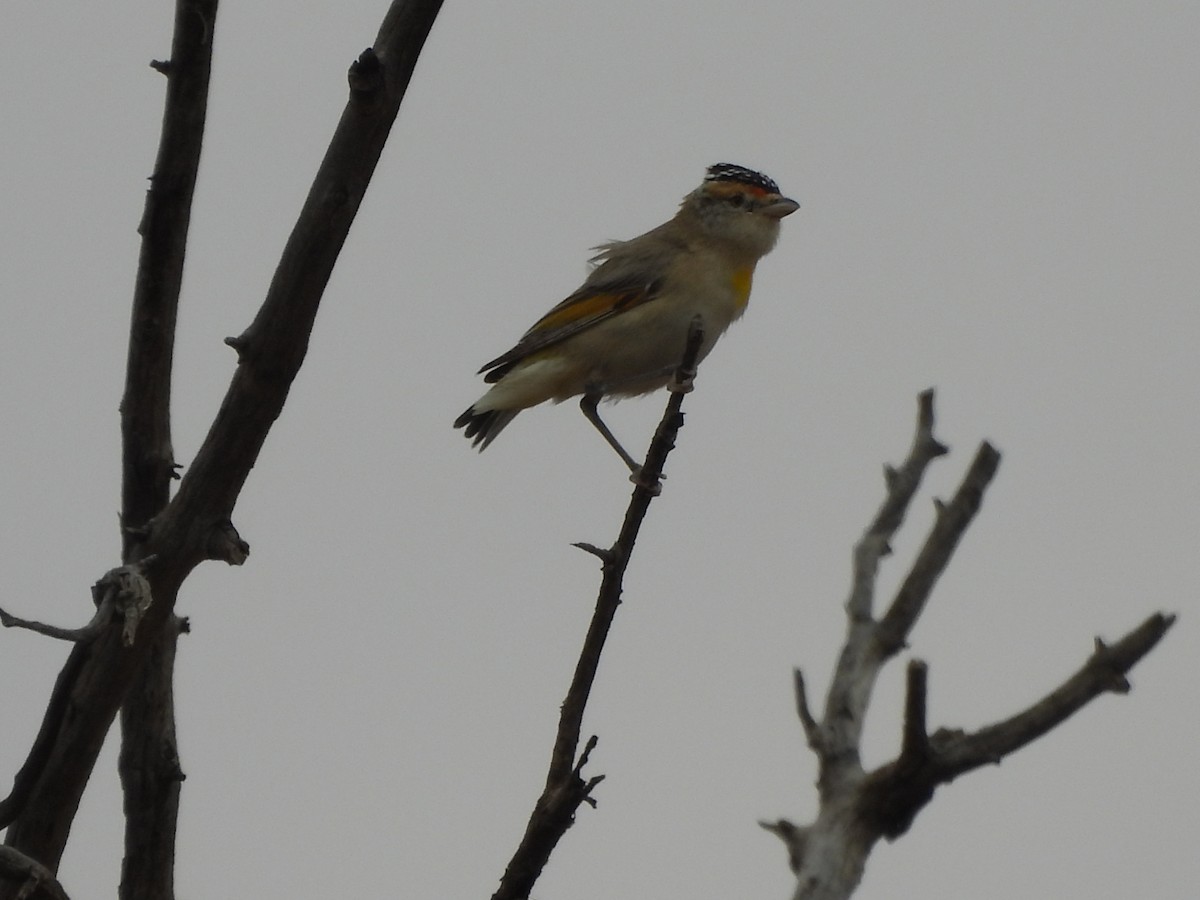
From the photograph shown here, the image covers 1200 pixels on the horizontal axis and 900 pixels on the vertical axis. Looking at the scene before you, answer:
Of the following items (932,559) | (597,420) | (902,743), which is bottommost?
(902,743)

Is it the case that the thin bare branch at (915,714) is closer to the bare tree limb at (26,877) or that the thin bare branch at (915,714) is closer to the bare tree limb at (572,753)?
the bare tree limb at (572,753)

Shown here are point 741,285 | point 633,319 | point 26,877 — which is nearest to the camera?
point 26,877

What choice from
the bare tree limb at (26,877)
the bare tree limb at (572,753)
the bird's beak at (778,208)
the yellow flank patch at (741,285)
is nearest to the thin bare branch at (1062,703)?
the bare tree limb at (572,753)

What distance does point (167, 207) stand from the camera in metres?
4.23

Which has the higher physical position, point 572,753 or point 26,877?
point 572,753

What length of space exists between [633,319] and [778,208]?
53.8 inches

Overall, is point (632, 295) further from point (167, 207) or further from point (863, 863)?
point (863, 863)

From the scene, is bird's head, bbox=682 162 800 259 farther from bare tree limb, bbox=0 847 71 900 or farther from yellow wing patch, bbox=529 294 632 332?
bare tree limb, bbox=0 847 71 900

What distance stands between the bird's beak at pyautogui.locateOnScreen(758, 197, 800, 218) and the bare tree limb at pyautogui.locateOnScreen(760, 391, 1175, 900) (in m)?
4.61

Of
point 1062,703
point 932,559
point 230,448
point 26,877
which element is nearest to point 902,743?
point 1062,703

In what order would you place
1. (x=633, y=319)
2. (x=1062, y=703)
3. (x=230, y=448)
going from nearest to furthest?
(x=1062, y=703)
(x=230, y=448)
(x=633, y=319)

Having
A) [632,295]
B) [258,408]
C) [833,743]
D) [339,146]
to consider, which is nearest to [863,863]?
[833,743]

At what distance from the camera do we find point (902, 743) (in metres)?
3.48

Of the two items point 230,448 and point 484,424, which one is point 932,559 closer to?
point 230,448
